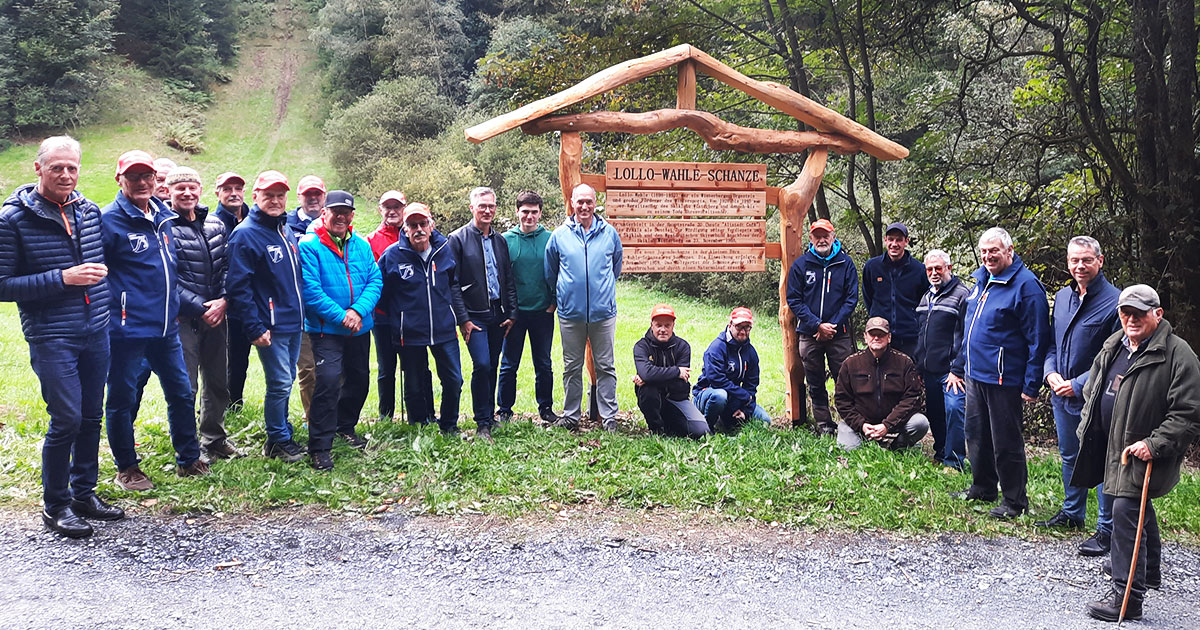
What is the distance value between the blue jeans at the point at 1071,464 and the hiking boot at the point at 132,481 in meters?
5.87

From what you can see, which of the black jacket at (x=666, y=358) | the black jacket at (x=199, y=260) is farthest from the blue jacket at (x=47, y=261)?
the black jacket at (x=666, y=358)

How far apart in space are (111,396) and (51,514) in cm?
80

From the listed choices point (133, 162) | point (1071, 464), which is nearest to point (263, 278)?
point (133, 162)

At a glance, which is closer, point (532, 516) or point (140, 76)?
point (532, 516)

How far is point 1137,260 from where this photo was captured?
310 inches

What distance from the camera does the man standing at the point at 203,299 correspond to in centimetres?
572

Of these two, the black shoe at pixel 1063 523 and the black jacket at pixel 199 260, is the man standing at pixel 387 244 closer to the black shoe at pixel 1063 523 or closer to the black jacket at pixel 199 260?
the black jacket at pixel 199 260

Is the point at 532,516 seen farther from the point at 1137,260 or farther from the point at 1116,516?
the point at 1137,260

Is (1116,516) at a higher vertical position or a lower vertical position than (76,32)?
lower

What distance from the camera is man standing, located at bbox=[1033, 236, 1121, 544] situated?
16.0 ft

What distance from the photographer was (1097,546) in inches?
189

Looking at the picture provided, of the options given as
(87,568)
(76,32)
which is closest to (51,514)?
(87,568)

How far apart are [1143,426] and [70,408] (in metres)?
5.75

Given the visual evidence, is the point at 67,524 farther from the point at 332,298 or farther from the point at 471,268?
the point at 471,268
